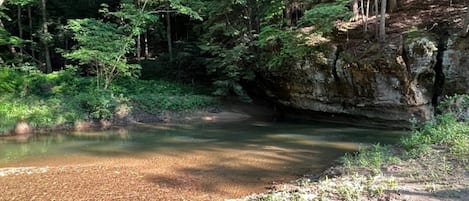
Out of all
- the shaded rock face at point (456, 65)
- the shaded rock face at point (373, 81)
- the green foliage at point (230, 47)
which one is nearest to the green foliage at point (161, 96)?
the green foliage at point (230, 47)

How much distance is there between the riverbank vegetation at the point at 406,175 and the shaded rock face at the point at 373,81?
512 cm

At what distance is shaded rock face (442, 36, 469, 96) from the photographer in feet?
40.9

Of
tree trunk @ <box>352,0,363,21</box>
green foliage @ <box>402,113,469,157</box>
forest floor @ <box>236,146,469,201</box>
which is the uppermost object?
tree trunk @ <box>352,0,363,21</box>

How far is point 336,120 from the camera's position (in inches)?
639

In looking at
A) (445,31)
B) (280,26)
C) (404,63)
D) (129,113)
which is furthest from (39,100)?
(445,31)

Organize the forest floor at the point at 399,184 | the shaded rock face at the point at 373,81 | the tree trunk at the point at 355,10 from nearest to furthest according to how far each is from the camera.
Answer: the forest floor at the point at 399,184 → the shaded rock face at the point at 373,81 → the tree trunk at the point at 355,10

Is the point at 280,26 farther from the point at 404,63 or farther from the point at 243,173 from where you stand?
the point at 243,173

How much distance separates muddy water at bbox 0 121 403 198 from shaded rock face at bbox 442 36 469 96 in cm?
250

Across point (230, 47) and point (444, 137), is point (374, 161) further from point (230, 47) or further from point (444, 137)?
point (230, 47)

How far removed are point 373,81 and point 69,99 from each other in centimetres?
1269

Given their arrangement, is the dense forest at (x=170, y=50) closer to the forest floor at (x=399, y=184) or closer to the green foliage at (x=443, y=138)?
the green foliage at (x=443, y=138)

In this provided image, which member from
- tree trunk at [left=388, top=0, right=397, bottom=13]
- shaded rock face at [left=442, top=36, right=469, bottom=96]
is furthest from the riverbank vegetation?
tree trunk at [left=388, top=0, right=397, bottom=13]

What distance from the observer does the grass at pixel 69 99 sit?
14.6m

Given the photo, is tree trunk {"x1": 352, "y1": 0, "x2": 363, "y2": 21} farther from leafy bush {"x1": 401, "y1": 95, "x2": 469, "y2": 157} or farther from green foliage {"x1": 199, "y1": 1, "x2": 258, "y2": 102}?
leafy bush {"x1": 401, "y1": 95, "x2": 469, "y2": 157}
